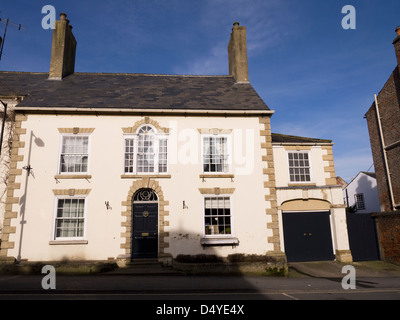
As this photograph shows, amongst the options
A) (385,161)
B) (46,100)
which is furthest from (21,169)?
Result: (385,161)

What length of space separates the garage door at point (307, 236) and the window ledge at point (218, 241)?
347 cm

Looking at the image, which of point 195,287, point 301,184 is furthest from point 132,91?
point 195,287

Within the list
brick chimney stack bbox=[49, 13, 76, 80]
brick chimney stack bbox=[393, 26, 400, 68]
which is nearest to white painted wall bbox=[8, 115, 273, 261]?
brick chimney stack bbox=[49, 13, 76, 80]

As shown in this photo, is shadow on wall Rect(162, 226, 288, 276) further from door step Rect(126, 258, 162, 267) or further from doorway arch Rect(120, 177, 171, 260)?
door step Rect(126, 258, 162, 267)

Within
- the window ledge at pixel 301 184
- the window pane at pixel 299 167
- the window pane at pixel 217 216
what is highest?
the window pane at pixel 299 167

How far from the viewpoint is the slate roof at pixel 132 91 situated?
47.4ft

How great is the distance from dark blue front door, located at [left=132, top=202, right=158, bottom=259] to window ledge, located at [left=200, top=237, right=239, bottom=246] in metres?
2.27

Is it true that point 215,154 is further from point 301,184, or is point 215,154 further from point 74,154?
point 74,154

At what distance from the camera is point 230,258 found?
1244 cm

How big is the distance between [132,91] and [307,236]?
41.2 feet

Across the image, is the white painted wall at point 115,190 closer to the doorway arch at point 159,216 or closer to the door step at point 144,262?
the doorway arch at point 159,216


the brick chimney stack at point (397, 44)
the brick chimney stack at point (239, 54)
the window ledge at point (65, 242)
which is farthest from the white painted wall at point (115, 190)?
the brick chimney stack at point (397, 44)
